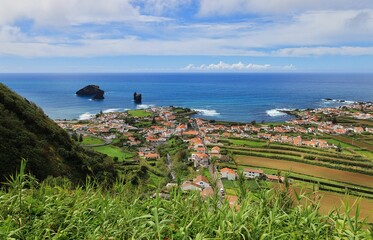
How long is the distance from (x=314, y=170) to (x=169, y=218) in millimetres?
24035

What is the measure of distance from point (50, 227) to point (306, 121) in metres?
51.7

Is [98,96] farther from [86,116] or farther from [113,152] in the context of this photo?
[113,152]

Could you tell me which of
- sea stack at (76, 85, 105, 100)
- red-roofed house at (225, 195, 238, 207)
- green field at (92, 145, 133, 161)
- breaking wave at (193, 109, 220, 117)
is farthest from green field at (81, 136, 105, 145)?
sea stack at (76, 85, 105, 100)

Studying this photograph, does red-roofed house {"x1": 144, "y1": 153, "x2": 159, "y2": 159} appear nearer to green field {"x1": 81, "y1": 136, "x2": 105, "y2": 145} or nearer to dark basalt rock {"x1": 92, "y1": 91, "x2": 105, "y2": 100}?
green field {"x1": 81, "y1": 136, "x2": 105, "y2": 145}

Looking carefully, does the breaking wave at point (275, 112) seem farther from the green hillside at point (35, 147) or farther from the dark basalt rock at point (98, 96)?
the dark basalt rock at point (98, 96)

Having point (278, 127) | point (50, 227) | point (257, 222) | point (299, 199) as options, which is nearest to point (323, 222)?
point (299, 199)

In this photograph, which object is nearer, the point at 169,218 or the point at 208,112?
the point at 169,218

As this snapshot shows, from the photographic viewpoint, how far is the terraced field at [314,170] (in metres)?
21.8

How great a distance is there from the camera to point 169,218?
259cm

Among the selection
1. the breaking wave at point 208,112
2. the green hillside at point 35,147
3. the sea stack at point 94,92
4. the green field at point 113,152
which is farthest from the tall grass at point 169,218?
the sea stack at point 94,92

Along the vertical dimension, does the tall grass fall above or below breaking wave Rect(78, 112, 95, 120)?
above

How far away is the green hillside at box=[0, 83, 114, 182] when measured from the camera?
1328 centimetres

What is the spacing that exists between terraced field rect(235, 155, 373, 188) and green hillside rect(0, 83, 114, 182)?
11577 millimetres

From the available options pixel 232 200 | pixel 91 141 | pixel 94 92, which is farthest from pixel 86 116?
pixel 232 200
